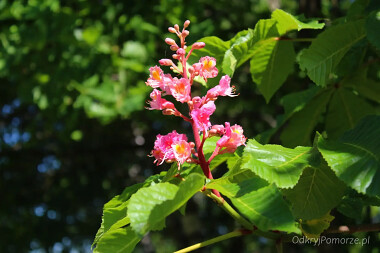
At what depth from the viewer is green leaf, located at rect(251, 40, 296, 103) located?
1376 millimetres

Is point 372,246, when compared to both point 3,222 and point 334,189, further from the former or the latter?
point 3,222

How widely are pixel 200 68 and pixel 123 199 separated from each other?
1.00 feet

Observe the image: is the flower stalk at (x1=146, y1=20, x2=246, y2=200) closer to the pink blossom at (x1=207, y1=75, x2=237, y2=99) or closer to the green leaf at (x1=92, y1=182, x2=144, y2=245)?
the pink blossom at (x1=207, y1=75, x2=237, y2=99)

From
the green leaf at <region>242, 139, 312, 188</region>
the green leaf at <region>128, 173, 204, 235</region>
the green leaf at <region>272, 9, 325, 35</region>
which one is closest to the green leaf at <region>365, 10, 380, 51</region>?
the green leaf at <region>272, 9, 325, 35</region>

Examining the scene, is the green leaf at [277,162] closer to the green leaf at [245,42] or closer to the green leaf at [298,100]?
the green leaf at [245,42]

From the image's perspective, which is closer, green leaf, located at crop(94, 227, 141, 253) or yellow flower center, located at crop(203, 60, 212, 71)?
green leaf, located at crop(94, 227, 141, 253)

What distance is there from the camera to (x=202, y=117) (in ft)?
3.03

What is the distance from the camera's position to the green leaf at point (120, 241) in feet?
2.92

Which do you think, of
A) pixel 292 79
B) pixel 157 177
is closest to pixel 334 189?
pixel 157 177

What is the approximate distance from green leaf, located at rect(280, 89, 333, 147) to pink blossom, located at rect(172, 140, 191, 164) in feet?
2.55

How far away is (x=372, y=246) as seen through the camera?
203 centimetres

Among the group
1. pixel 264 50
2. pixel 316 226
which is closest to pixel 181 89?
pixel 316 226

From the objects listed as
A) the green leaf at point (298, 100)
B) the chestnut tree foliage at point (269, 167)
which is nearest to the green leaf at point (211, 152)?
the chestnut tree foliage at point (269, 167)

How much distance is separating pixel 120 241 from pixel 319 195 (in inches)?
15.5
